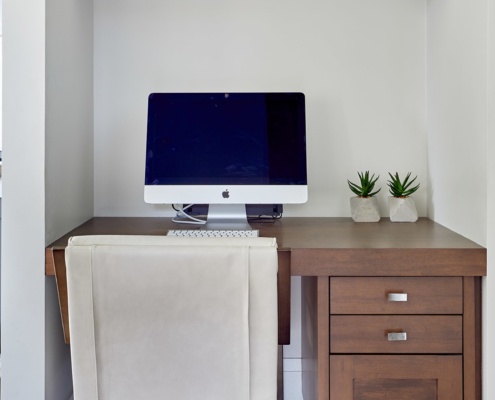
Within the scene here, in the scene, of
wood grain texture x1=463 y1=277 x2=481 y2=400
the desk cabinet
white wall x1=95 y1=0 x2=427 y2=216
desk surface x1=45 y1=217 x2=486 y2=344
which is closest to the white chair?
desk surface x1=45 y1=217 x2=486 y2=344

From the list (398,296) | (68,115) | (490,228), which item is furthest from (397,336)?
(68,115)

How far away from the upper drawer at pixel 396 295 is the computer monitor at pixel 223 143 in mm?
525

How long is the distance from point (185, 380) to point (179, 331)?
4.6 inches

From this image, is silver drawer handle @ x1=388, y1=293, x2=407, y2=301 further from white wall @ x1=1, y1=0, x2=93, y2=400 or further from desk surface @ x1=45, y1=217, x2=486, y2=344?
white wall @ x1=1, y1=0, x2=93, y2=400

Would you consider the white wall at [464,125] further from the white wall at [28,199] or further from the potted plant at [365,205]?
the white wall at [28,199]

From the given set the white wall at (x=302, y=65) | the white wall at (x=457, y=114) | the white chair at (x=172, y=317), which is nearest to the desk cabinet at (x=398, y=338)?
the white wall at (x=457, y=114)

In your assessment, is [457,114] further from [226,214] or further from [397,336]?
[226,214]

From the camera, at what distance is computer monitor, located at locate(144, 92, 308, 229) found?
1763 mm

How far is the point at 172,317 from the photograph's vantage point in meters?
1.01

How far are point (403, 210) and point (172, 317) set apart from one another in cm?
119

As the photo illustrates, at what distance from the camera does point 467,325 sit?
4.44 feet

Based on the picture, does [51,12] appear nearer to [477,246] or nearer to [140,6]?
[140,6]

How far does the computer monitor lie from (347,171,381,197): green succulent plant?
0.29m

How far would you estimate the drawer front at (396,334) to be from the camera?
1355 mm
